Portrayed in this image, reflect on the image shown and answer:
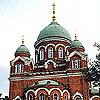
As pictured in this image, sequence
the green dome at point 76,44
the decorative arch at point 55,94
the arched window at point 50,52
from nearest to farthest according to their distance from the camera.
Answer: the decorative arch at point 55,94 → the green dome at point 76,44 → the arched window at point 50,52

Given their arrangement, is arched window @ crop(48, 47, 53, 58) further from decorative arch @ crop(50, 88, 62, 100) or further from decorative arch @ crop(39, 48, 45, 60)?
decorative arch @ crop(50, 88, 62, 100)

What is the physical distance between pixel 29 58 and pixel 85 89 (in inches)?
316

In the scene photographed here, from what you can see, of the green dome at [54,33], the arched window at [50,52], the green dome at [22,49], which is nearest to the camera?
the green dome at [22,49]

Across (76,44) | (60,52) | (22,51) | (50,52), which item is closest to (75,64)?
(76,44)

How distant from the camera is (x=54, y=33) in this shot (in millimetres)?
45000

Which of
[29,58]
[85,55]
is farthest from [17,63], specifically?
[85,55]

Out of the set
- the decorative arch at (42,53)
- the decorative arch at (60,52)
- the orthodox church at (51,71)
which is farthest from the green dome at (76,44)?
the decorative arch at (42,53)

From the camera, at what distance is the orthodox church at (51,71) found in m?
39.4

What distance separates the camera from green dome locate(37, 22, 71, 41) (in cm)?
4484

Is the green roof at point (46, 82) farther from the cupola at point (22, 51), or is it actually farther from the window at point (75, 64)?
the cupola at point (22, 51)

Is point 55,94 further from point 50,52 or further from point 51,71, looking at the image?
point 50,52

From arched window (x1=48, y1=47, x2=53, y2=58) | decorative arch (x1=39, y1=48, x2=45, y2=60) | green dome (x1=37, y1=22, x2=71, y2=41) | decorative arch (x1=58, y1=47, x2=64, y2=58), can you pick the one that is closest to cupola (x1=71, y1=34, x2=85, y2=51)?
decorative arch (x1=58, y1=47, x2=64, y2=58)

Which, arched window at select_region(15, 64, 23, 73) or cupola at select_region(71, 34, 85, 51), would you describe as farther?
arched window at select_region(15, 64, 23, 73)

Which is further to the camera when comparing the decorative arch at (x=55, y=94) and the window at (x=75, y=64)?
the window at (x=75, y=64)
